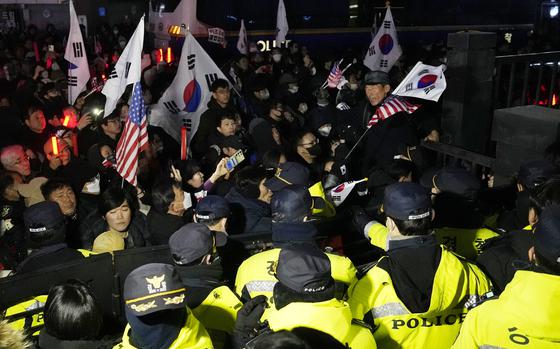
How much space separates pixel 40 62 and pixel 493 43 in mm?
11909

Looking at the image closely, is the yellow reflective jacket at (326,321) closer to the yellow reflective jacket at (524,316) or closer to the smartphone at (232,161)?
the yellow reflective jacket at (524,316)

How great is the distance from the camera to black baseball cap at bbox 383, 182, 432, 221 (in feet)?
10.6

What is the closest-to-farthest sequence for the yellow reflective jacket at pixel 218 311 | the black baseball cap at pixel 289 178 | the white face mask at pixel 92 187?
the yellow reflective jacket at pixel 218 311 < the black baseball cap at pixel 289 178 < the white face mask at pixel 92 187

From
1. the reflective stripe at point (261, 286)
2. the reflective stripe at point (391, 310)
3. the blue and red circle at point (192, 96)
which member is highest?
the blue and red circle at point (192, 96)

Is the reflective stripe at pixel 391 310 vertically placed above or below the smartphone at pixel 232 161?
below

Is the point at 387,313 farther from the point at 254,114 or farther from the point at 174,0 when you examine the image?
the point at 174,0

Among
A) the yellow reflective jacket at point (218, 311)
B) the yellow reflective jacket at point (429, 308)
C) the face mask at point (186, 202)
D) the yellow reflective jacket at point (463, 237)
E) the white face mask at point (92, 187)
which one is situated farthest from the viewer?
the white face mask at point (92, 187)

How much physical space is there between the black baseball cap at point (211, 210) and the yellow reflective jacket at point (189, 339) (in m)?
1.51

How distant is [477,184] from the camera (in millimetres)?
4441

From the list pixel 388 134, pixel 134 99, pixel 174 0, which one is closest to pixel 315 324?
pixel 134 99

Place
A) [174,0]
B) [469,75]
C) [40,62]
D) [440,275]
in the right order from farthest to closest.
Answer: [174,0] < [40,62] < [469,75] < [440,275]

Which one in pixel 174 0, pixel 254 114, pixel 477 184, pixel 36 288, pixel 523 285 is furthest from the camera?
pixel 174 0

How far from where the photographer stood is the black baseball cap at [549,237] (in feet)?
8.59

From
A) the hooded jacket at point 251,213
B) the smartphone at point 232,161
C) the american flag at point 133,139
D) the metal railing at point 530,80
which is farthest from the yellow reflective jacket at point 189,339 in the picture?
the metal railing at point 530,80
